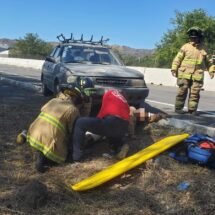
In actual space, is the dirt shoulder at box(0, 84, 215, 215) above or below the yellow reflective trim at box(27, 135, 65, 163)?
below

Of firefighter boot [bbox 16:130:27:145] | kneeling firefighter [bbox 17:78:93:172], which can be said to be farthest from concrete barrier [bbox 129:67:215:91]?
kneeling firefighter [bbox 17:78:93:172]

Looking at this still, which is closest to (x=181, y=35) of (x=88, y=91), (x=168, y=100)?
(x=168, y=100)

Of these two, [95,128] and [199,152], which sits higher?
[95,128]

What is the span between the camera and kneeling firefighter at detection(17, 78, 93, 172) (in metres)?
6.08

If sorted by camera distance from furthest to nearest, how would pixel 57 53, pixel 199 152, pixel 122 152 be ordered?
pixel 57 53 → pixel 122 152 → pixel 199 152

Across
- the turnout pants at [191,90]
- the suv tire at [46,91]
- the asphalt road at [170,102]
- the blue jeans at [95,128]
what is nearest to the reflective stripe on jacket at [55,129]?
the blue jeans at [95,128]

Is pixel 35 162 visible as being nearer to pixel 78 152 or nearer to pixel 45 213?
pixel 78 152

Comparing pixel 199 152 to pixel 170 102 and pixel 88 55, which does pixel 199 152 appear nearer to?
pixel 88 55

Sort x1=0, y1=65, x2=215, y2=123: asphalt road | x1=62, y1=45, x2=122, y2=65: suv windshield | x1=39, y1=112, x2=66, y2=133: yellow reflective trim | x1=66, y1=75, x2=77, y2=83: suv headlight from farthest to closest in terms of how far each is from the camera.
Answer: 1. x1=0, y1=65, x2=215, y2=123: asphalt road
2. x1=62, y1=45, x2=122, y2=65: suv windshield
3. x1=66, y1=75, x2=77, y2=83: suv headlight
4. x1=39, y1=112, x2=66, y2=133: yellow reflective trim

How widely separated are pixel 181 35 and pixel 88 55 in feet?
127

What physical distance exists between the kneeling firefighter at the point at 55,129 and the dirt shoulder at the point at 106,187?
0.58ft

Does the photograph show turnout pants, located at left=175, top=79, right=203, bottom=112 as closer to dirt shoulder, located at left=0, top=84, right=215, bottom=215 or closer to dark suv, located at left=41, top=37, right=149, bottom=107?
dark suv, located at left=41, top=37, right=149, bottom=107

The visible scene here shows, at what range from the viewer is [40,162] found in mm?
6020

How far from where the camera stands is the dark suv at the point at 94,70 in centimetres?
916
